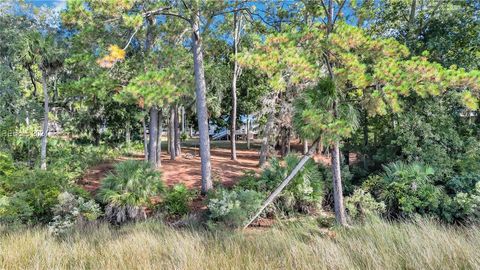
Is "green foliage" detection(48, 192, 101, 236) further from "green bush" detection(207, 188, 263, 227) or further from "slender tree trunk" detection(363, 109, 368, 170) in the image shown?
"slender tree trunk" detection(363, 109, 368, 170)

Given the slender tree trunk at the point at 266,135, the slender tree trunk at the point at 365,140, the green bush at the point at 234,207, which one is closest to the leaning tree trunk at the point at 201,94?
the green bush at the point at 234,207

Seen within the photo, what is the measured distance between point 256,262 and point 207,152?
7.21 m

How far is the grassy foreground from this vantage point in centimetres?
274

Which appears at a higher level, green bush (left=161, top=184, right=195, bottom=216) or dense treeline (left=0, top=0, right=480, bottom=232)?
dense treeline (left=0, top=0, right=480, bottom=232)

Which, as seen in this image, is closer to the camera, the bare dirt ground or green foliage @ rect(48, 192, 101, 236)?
green foliage @ rect(48, 192, 101, 236)

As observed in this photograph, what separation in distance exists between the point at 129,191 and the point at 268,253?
596 cm

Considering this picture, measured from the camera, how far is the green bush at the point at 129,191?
8086mm

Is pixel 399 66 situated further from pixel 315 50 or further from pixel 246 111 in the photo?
pixel 246 111

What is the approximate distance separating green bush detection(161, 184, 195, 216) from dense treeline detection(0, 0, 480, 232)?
38 mm

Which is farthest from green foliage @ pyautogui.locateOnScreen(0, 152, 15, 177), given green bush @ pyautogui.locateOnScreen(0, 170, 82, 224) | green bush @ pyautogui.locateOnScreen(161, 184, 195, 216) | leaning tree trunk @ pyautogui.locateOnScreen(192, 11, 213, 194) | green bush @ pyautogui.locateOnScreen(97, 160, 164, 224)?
leaning tree trunk @ pyautogui.locateOnScreen(192, 11, 213, 194)

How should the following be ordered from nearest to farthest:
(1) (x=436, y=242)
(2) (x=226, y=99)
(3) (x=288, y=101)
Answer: (1) (x=436, y=242), (3) (x=288, y=101), (2) (x=226, y=99)

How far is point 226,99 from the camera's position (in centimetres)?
2031

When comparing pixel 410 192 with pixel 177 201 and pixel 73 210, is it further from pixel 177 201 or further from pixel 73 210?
pixel 73 210

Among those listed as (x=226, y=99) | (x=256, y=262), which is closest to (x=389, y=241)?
(x=256, y=262)
